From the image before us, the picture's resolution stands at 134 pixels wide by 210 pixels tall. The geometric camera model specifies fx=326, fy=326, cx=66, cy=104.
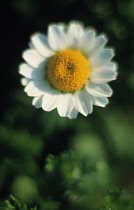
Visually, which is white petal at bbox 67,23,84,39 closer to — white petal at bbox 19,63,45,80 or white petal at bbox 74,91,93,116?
white petal at bbox 19,63,45,80

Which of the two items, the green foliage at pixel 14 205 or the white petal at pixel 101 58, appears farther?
the white petal at pixel 101 58

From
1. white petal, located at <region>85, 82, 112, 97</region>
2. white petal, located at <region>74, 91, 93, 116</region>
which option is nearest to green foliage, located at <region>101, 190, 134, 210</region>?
white petal, located at <region>74, 91, 93, 116</region>

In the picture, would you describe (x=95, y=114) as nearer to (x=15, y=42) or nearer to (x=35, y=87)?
(x=35, y=87)

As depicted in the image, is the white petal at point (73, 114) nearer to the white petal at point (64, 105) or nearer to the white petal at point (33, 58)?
the white petal at point (64, 105)

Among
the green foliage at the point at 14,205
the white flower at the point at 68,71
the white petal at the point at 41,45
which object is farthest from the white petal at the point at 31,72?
the green foliage at the point at 14,205

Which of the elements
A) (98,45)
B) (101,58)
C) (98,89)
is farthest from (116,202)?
(98,45)

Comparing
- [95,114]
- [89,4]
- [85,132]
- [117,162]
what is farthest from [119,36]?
[117,162]

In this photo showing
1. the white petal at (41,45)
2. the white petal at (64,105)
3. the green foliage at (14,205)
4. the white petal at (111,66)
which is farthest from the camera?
the white petal at (41,45)
